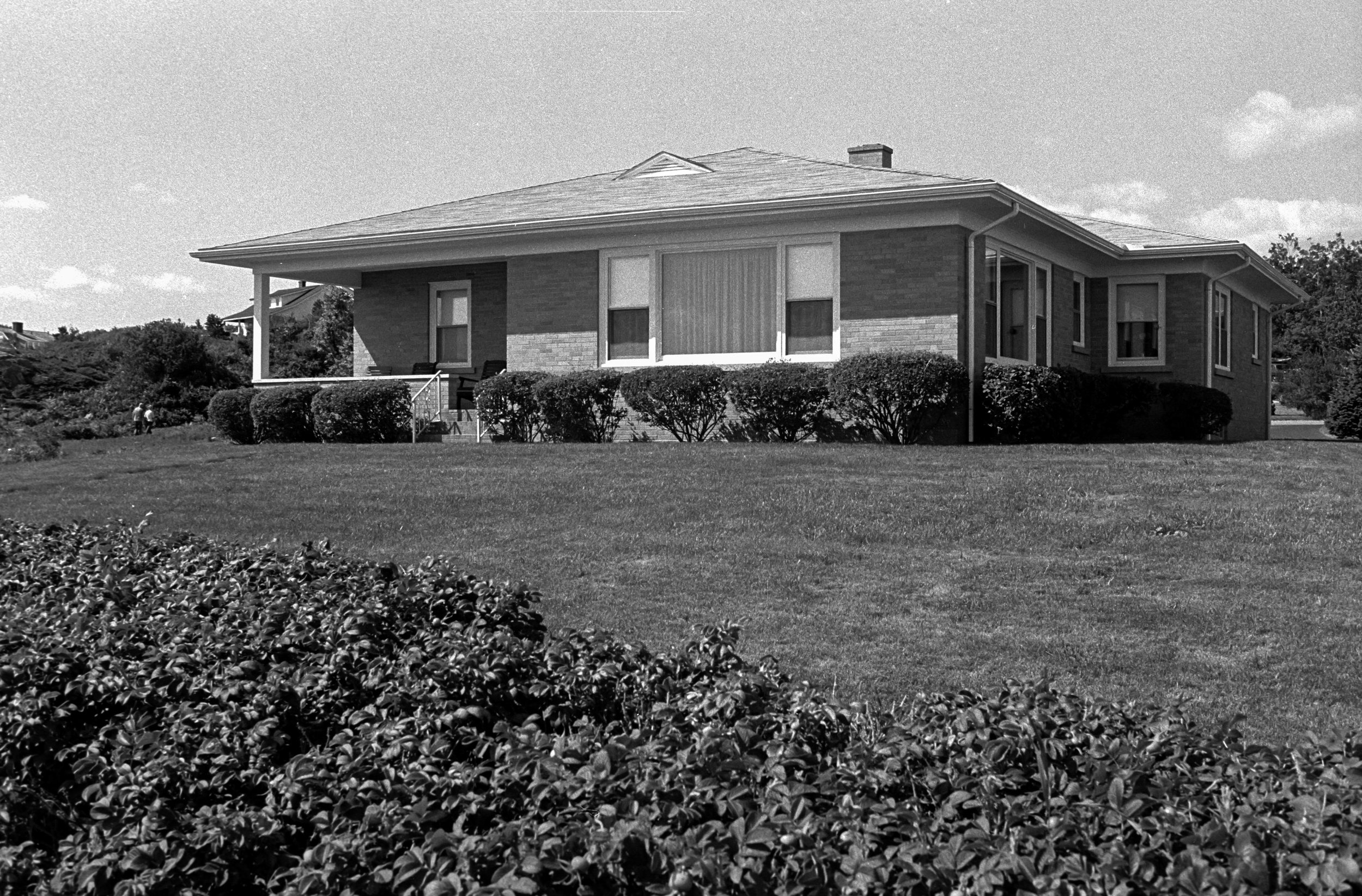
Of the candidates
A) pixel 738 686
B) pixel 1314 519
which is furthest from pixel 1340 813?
pixel 1314 519

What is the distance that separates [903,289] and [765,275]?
2092mm

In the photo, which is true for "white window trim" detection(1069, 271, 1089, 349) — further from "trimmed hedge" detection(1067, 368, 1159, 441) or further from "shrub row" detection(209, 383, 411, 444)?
"shrub row" detection(209, 383, 411, 444)

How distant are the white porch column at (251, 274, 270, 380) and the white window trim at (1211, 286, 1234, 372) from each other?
15.8 metres

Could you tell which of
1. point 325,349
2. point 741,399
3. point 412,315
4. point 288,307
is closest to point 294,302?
point 288,307

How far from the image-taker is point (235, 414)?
1964 centimetres

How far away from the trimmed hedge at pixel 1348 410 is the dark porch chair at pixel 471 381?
59.8ft

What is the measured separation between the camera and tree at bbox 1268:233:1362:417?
176ft

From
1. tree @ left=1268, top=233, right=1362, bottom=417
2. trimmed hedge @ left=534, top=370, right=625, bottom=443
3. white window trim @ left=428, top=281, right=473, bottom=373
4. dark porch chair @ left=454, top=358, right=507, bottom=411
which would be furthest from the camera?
tree @ left=1268, top=233, right=1362, bottom=417

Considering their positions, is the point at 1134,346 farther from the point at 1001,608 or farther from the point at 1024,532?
the point at 1001,608

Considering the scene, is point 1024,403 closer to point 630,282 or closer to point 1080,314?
point 630,282

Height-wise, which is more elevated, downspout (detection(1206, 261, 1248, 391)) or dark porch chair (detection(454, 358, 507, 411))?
downspout (detection(1206, 261, 1248, 391))

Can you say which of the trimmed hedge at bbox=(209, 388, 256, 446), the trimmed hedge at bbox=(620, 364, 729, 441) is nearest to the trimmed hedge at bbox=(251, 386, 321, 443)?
the trimmed hedge at bbox=(209, 388, 256, 446)

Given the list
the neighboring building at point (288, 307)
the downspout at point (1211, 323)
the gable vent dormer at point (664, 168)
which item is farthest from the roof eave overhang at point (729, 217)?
the neighboring building at point (288, 307)

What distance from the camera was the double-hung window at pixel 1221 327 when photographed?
22.5 metres
